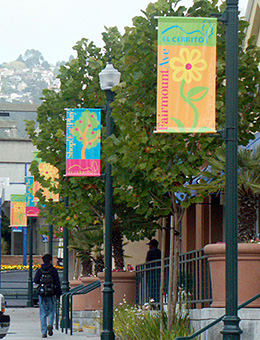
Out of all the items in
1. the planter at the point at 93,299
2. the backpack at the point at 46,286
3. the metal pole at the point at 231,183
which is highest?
the metal pole at the point at 231,183

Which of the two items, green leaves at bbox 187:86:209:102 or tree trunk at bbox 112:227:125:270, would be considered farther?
tree trunk at bbox 112:227:125:270

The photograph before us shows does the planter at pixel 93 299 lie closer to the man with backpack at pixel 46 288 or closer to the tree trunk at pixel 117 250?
the tree trunk at pixel 117 250

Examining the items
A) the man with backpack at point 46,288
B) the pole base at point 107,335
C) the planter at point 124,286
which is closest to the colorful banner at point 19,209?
the planter at point 124,286

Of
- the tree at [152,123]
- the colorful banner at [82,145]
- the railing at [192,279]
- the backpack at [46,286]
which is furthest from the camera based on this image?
the backpack at [46,286]

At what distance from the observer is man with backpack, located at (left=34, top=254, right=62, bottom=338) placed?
18.9m

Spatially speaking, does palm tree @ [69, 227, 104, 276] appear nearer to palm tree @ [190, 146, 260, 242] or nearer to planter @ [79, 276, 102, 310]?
planter @ [79, 276, 102, 310]

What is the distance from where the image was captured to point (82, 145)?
17453mm

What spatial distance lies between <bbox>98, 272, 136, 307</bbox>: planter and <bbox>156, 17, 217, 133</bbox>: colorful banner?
42.9ft

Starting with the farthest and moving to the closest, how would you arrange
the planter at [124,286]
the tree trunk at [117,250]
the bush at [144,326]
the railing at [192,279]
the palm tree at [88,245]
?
1. the palm tree at [88,245]
2. the tree trunk at [117,250]
3. the planter at [124,286]
4. the railing at [192,279]
5. the bush at [144,326]

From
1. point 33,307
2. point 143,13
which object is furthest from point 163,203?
point 33,307

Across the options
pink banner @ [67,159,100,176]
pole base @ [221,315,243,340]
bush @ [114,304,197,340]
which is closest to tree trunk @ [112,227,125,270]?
bush @ [114,304,197,340]

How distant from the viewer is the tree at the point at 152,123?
12.5m

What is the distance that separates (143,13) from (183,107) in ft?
14.5

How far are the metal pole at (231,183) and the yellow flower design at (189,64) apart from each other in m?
0.37
